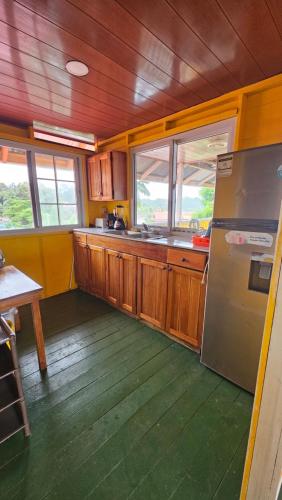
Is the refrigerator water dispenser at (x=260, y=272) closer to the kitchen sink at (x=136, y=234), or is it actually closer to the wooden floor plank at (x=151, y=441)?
the wooden floor plank at (x=151, y=441)

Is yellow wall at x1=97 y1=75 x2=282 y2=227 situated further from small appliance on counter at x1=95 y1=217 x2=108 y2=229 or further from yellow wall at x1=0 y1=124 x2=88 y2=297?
yellow wall at x1=0 y1=124 x2=88 y2=297

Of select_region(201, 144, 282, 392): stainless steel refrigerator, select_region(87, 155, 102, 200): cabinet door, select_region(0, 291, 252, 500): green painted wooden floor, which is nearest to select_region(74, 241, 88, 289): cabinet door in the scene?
select_region(87, 155, 102, 200): cabinet door

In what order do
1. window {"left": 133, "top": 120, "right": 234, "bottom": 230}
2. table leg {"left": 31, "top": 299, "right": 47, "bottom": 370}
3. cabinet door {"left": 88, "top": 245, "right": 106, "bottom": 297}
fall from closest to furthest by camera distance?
table leg {"left": 31, "top": 299, "right": 47, "bottom": 370}, window {"left": 133, "top": 120, "right": 234, "bottom": 230}, cabinet door {"left": 88, "top": 245, "right": 106, "bottom": 297}

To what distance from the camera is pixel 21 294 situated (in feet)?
4.72

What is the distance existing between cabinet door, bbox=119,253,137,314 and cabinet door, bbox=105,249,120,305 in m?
0.07

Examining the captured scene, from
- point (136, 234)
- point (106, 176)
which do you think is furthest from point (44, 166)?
point (136, 234)

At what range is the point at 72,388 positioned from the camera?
5.03 ft

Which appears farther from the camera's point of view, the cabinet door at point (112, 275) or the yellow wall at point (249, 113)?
the cabinet door at point (112, 275)

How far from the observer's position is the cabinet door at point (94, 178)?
3045 millimetres

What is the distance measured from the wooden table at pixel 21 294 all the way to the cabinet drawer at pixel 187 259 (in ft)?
3.62

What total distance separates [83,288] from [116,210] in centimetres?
129

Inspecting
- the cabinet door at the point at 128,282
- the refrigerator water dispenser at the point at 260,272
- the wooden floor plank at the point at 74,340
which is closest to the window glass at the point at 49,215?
the cabinet door at the point at 128,282

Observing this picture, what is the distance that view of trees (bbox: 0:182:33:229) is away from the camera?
2565mm

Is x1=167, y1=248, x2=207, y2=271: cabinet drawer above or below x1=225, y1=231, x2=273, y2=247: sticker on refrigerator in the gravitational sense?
below
